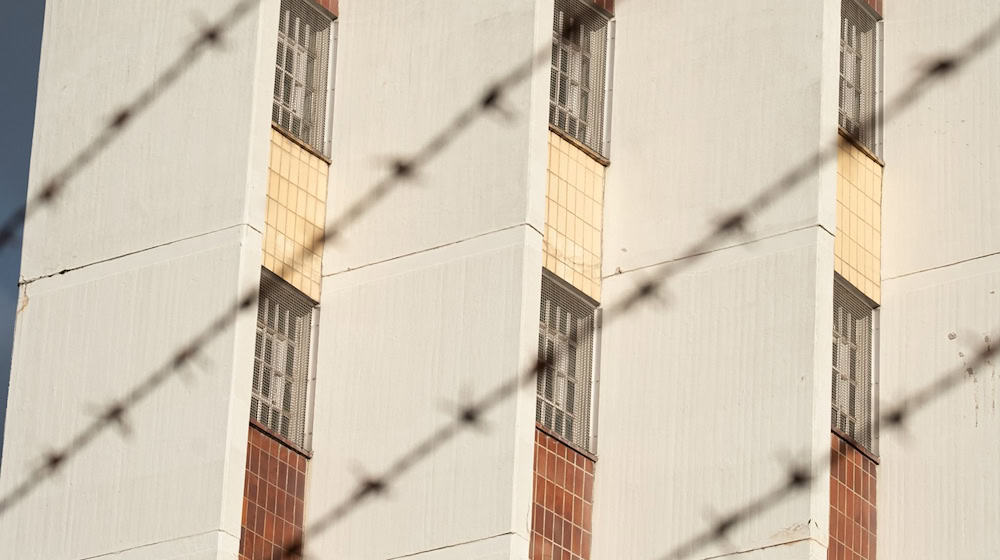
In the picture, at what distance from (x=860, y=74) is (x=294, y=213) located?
7.78 metres

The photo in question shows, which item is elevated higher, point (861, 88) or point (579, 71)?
point (861, 88)

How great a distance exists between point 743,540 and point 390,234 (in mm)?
5168

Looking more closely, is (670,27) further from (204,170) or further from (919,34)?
(204,170)

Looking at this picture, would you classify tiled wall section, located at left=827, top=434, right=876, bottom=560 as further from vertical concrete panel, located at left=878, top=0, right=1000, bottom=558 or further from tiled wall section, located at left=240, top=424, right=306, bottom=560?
tiled wall section, located at left=240, top=424, right=306, bottom=560

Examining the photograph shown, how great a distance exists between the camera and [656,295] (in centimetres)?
2922

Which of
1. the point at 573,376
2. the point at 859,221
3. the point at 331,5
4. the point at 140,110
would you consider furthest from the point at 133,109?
the point at 859,221

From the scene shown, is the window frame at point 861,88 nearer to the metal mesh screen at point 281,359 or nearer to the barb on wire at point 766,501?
the barb on wire at point 766,501

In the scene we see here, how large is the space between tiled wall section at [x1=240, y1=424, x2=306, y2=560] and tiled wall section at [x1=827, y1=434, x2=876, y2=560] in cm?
580

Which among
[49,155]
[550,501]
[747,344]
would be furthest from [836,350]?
[49,155]

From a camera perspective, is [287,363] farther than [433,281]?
Yes

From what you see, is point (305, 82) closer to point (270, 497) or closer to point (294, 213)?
point (294, 213)

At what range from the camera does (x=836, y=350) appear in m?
30.5

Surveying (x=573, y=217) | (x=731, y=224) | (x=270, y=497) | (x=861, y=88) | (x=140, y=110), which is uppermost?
(x=861, y=88)

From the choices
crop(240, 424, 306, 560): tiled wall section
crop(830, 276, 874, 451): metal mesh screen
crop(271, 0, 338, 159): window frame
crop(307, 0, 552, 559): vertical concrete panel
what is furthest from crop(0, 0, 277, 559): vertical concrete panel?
crop(830, 276, 874, 451): metal mesh screen
